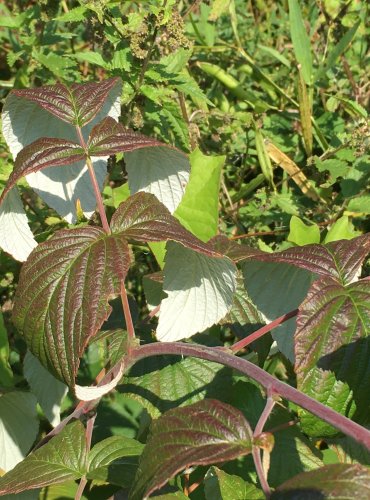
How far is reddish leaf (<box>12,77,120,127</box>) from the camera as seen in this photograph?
1036 millimetres

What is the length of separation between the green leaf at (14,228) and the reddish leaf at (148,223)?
16 centimetres

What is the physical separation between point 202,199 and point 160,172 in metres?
0.47

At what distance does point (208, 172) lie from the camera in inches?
63.8

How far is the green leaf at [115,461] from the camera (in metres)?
0.99

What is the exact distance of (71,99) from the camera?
1065 mm

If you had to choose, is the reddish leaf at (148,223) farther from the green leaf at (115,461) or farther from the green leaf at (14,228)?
the green leaf at (115,461)

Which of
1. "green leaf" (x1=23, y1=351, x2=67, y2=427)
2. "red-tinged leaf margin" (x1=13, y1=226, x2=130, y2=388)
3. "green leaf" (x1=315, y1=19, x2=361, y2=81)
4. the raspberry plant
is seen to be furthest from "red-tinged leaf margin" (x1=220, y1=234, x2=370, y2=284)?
"green leaf" (x1=315, y1=19, x2=361, y2=81)

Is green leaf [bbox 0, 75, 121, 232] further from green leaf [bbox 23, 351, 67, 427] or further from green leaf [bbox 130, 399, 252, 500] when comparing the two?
green leaf [bbox 130, 399, 252, 500]

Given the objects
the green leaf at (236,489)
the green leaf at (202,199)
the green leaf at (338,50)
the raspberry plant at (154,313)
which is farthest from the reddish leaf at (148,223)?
the green leaf at (338,50)

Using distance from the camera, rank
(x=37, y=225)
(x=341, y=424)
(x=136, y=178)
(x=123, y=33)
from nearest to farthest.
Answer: (x=341, y=424)
(x=136, y=178)
(x=123, y=33)
(x=37, y=225)

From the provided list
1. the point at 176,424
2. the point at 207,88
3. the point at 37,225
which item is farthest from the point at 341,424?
the point at 207,88

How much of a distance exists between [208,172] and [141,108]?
23cm

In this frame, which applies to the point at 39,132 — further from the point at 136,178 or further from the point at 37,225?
the point at 37,225

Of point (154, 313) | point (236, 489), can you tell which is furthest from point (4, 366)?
point (236, 489)
